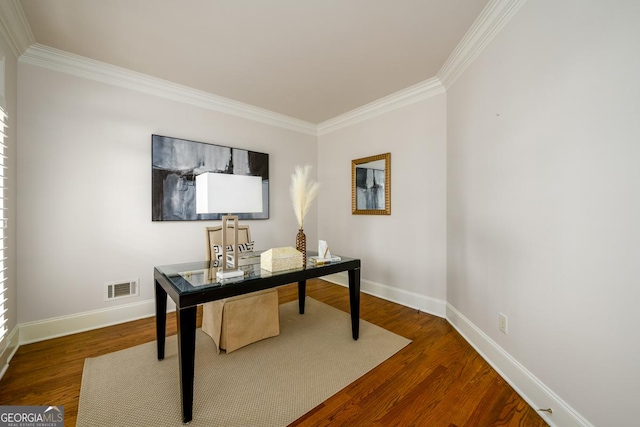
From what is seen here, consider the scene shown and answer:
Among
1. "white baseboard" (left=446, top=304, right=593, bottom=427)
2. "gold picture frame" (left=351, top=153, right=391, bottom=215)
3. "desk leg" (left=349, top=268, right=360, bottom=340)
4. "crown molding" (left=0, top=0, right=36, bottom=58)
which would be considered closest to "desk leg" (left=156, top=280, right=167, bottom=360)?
"desk leg" (left=349, top=268, right=360, bottom=340)

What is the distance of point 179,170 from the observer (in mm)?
2928

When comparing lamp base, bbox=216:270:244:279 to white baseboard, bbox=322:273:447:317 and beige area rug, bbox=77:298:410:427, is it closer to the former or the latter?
beige area rug, bbox=77:298:410:427

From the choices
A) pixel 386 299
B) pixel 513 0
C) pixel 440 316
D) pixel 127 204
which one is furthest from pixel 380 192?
pixel 127 204

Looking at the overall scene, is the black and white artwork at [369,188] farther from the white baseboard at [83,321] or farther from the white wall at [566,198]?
the white baseboard at [83,321]

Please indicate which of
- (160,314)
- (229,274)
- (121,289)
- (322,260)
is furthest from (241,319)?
(121,289)

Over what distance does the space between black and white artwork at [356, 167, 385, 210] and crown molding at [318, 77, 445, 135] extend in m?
0.76

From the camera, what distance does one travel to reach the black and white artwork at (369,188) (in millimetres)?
3408

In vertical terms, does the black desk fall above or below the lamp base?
below

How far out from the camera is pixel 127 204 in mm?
2664

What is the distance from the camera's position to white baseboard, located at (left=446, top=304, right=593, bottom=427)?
129cm

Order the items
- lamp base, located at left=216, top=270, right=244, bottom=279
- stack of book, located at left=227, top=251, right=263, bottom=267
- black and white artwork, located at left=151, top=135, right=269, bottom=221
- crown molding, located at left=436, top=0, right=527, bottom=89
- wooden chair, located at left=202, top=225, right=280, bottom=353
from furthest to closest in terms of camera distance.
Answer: black and white artwork, located at left=151, top=135, right=269, bottom=221, wooden chair, located at left=202, top=225, right=280, bottom=353, stack of book, located at left=227, top=251, right=263, bottom=267, crown molding, located at left=436, top=0, right=527, bottom=89, lamp base, located at left=216, top=270, right=244, bottom=279

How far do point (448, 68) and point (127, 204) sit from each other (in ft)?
11.5

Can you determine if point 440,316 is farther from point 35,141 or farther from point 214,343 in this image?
point 35,141

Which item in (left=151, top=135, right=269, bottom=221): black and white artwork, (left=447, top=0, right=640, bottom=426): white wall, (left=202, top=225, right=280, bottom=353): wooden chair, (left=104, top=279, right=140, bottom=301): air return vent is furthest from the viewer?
(left=151, top=135, right=269, bottom=221): black and white artwork
